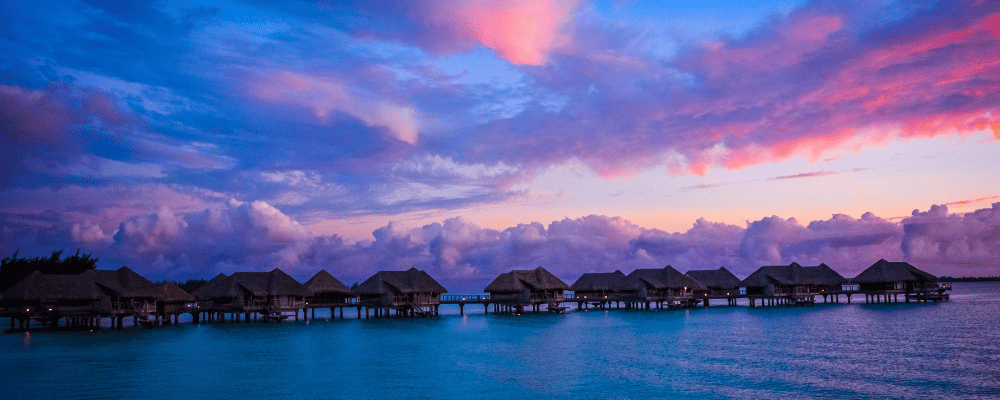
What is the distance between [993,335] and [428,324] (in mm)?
45513

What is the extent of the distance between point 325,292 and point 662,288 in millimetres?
Result: 41457

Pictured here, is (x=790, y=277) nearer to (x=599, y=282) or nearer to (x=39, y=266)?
(x=599, y=282)

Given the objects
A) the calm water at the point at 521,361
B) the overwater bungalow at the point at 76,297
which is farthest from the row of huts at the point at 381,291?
the calm water at the point at 521,361

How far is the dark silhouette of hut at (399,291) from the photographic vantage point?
226ft

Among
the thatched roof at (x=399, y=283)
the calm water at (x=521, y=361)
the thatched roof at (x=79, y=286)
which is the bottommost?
the calm water at (x=521, y=361)

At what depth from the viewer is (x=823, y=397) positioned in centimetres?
2595

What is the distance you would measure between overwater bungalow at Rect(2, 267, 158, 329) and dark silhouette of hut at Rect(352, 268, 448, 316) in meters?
20.3

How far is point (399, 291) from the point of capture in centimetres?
6950

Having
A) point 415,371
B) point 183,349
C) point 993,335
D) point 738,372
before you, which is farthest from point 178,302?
point 993,335

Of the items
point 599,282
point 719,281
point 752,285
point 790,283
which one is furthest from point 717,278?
point 599,282

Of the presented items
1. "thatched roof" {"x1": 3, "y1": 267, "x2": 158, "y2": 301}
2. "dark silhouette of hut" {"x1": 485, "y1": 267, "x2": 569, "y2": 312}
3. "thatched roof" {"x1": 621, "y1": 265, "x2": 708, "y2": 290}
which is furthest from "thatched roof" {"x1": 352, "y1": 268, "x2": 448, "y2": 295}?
"thatched roof" {"x1": 621, "y1": 265, "x2": 708, "y2": 290}

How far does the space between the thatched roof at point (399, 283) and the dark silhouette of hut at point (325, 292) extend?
5.00 feet

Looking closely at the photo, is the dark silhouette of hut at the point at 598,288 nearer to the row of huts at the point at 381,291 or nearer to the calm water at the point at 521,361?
the row of huts at the point at 381,291

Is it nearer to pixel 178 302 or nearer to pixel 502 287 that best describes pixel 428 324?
pixel 502 287
